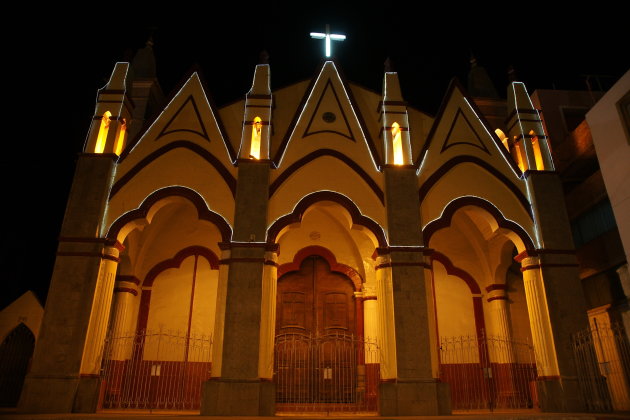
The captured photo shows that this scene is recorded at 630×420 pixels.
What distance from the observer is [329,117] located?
15625 mm

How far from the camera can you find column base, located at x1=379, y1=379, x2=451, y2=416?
11.9 meters

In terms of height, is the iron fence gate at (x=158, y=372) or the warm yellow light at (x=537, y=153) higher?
the warm yellow light at (x=537, y=153)

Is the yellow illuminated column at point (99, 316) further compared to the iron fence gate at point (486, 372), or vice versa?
the iron fence gate at point (486, 372)

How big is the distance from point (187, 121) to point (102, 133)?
243 centimetres

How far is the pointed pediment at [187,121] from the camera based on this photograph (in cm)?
1502

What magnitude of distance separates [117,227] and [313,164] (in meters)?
5.66

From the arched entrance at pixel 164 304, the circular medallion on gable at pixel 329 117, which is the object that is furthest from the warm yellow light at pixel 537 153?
the arched entrance at pixel 164 304

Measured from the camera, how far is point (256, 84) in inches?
618

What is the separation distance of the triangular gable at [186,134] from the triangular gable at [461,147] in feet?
19.2

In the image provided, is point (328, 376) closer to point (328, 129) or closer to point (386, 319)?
point (386, 319)

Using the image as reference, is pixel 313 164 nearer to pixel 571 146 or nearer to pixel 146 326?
pixel 146 326

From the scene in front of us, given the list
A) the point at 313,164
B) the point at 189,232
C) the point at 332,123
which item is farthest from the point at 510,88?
the point at 189,232

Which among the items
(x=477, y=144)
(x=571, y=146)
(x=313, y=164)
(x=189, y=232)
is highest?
(x=571, y=146)

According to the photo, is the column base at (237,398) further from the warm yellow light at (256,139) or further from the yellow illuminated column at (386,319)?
the warm yellow light at (256,139)
